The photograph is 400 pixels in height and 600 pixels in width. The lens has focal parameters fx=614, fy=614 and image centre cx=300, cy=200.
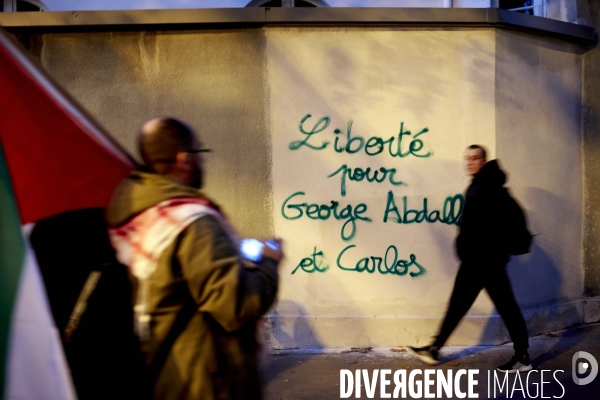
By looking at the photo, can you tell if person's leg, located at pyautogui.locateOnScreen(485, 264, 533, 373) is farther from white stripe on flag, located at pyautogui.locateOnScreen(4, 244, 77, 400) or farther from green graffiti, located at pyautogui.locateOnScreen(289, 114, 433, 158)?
white stripe on flag, located at pyautogui.locateOnScreen(4, 244, 77, 400)

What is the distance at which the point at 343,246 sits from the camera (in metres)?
5.92

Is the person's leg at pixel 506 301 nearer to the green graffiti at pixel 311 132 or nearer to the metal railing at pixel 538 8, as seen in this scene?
the green graffiti at pixel 311 132

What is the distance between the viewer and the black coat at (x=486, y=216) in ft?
15.5

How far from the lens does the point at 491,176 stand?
4.77m

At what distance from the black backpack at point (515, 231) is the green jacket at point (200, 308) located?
3.19 metres

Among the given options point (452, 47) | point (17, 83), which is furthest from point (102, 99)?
point (17, 83)

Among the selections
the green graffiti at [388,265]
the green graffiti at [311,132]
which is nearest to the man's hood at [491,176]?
the green graffiti at [388,265]

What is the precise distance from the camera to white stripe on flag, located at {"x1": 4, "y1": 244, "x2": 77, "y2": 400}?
1724 millimetres

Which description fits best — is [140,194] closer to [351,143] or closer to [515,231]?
[515,231]

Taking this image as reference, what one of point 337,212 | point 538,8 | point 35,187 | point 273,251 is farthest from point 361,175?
point 35,187

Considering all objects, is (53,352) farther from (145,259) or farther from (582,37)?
(582,37)

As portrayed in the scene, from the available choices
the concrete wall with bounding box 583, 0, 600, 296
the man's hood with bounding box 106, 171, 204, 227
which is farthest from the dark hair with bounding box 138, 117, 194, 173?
the concrete wall with bounding box 583, 0, 600, 296

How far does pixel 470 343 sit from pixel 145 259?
460 cm

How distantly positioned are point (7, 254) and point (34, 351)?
0.29 m
